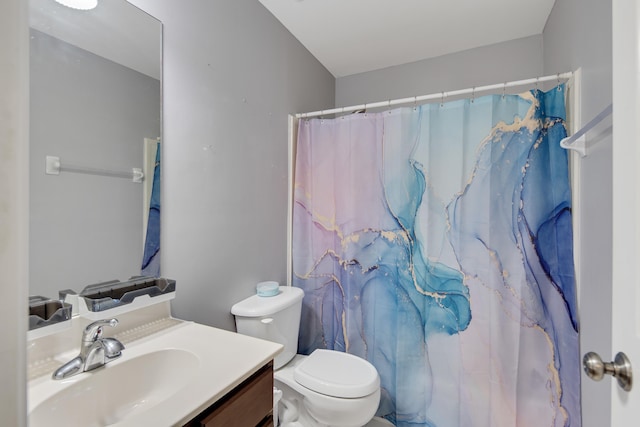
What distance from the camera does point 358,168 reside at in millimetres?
1865

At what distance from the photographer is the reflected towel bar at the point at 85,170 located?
0.91m

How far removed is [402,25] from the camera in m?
1.95

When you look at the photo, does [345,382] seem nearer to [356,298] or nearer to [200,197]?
[356,298]

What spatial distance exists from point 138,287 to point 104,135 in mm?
551

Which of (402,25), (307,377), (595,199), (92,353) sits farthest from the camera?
(402,25)

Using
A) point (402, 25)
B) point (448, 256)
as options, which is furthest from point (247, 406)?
point (402, 25)

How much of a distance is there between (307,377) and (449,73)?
7.38ft

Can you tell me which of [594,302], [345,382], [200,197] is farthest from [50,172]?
[594,302]

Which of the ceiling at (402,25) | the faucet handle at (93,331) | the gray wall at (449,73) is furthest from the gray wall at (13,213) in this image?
the gray wall at (449,73)

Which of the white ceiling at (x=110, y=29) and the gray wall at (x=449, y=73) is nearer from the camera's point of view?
the white ceiling at (x=110, y=29)

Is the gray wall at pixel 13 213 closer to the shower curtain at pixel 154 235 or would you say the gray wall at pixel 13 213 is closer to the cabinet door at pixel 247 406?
the cabinet door at pixel 247 406
